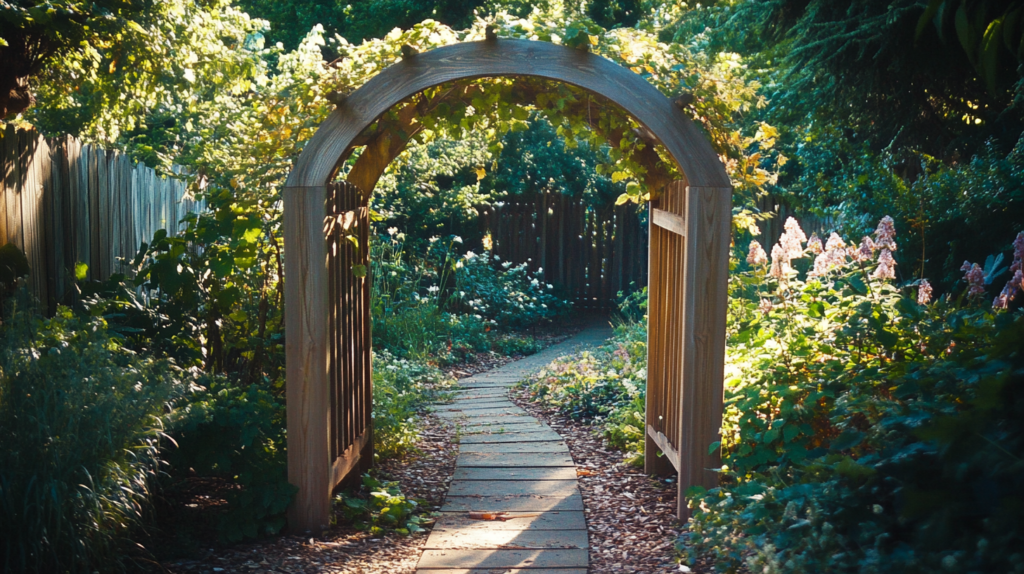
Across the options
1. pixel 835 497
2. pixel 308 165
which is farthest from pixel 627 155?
pixel 835 497

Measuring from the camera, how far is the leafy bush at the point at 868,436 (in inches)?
63.0

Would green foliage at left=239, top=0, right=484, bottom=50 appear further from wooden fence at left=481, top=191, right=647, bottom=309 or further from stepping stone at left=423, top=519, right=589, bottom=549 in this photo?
stepping stone at left=423, top=519, right=589, bottom=549

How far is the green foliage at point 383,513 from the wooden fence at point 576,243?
8.05 m

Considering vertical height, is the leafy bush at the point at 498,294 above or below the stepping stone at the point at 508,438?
above

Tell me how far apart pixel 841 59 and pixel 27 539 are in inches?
220

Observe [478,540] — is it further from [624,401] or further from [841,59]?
[841,59]

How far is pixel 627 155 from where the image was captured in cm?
411

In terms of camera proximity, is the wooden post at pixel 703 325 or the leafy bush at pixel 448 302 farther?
the leafy bush at pixel 448 302

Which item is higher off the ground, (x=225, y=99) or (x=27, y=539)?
(x=225, y=99)

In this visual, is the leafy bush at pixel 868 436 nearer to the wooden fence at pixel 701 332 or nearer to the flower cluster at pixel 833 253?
the flower cluster at pixel 833 253

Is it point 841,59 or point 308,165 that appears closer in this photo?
point 308,165

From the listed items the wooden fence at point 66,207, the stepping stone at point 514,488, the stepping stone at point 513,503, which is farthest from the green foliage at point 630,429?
the wooden fence at point 66,207

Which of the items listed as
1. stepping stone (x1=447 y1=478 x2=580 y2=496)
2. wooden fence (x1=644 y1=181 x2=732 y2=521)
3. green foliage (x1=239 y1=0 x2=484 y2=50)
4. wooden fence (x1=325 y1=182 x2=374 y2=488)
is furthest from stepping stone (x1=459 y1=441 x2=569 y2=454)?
green foliage (x1=239 y1=0 x2=484 y2=50)

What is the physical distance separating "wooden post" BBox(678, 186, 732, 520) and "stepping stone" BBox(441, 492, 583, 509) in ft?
2.39
